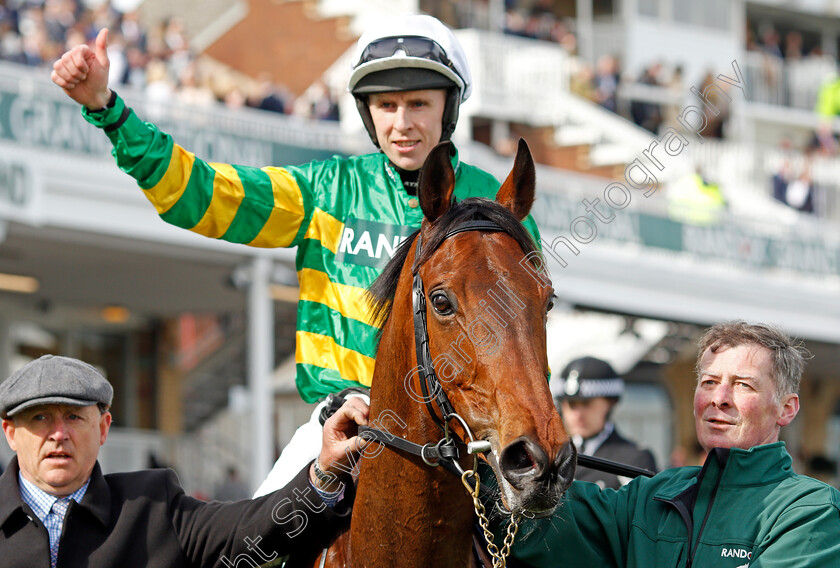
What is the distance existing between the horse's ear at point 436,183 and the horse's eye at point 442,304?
277 millimetres

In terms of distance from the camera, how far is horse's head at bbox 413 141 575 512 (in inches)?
103

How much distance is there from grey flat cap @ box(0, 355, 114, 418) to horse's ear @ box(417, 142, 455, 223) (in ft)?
3.19

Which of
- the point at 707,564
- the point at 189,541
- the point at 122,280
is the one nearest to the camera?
the point at 707,564

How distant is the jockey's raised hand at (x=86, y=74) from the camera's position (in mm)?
3134

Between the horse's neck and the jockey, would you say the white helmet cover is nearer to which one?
the jockey

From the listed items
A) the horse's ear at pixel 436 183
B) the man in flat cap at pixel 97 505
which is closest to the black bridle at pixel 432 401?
the horse's ear at pixel 436 183

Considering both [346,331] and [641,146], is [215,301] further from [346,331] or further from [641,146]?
[346,331]

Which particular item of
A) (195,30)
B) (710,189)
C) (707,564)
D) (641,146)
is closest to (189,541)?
(707,564)

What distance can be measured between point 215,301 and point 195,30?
822cm

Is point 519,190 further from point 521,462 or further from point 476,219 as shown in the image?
point 521,462

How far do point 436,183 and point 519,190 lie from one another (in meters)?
0.26

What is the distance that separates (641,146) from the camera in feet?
59.0

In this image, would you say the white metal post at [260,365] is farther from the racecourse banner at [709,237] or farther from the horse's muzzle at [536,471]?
the horse's muzzle at [536,471]

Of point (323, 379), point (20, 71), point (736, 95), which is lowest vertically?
point (323, 379)
